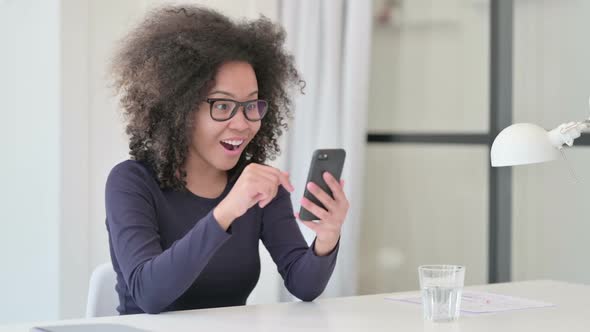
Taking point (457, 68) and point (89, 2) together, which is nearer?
point (89, 2)

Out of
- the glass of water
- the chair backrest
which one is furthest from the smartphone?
the chair backrest

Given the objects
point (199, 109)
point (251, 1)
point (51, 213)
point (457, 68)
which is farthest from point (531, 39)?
point (51, 213)

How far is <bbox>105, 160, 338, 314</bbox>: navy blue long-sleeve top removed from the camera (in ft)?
5.81

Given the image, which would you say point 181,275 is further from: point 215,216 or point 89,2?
point 89,2

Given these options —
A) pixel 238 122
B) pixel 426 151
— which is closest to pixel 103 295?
pixel 238 122

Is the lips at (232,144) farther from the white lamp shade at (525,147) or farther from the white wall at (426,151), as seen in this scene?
the white wall at (426,151)

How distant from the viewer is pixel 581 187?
3.00 metres

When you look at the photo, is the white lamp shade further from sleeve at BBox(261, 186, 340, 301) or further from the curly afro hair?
the curly afro hair

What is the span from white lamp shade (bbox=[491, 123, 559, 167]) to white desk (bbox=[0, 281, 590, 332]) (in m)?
0.31

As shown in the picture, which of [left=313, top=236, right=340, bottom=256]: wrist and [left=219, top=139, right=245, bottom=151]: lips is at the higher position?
[left=219, top=139, right=245, bottom=151]: lips

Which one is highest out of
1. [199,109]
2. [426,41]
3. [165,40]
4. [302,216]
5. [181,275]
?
[426,41]

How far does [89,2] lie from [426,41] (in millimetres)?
1304

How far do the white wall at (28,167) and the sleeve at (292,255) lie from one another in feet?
3.99

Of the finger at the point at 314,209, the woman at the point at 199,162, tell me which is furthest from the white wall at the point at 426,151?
the finger at the point at 314,209
